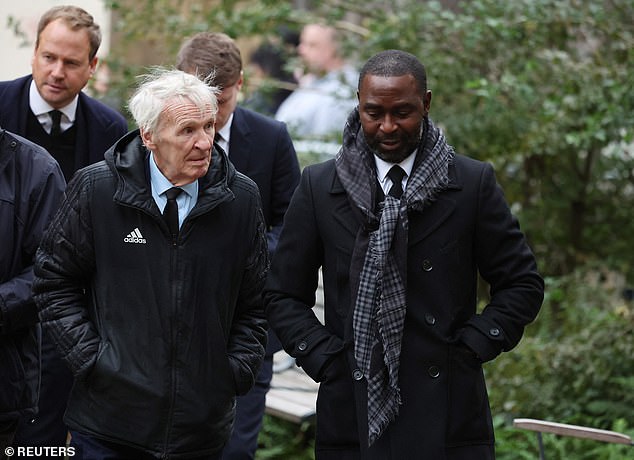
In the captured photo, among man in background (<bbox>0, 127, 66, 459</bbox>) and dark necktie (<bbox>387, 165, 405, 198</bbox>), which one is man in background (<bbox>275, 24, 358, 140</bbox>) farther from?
dark necktie (<bbox>387, 165, 405, 198</bbox>)

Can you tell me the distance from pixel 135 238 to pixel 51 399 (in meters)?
1.39

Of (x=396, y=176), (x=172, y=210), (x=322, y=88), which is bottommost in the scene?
(x=322, y=88)

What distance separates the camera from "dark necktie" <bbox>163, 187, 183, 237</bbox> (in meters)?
4.16

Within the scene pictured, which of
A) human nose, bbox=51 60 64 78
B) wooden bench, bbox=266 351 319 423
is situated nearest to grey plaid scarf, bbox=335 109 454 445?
human nose, bbox=51 60 64 78

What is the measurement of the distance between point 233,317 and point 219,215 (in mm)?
418

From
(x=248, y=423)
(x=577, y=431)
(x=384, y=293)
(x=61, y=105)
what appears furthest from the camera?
(x=61, y=105)

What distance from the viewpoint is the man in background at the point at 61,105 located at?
17.5 feet

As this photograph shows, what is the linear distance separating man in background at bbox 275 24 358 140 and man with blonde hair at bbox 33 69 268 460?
408 centimetres

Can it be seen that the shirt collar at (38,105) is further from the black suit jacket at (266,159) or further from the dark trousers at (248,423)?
the dark trousers at (248,423)

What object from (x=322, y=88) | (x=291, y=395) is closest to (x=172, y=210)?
(x=291, y=395)

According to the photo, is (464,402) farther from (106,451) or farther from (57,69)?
(57,69)

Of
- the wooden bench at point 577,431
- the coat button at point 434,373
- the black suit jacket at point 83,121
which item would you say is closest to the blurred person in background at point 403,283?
the coat button at point 434,373

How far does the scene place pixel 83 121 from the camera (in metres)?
5.49

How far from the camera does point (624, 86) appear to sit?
6.77 meters
